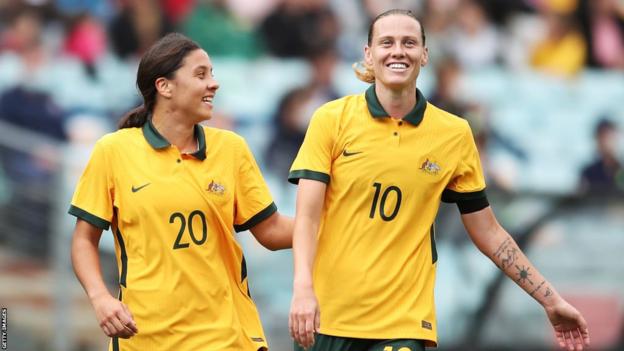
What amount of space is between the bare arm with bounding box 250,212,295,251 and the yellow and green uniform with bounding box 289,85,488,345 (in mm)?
230

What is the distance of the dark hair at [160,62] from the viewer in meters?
6.23

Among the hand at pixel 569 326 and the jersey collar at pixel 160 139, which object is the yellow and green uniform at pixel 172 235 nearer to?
the jersey collar at pixel 160 139

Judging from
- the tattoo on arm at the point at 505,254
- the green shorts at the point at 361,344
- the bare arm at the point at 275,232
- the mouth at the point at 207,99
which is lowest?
the green shorts at the point at 361,344

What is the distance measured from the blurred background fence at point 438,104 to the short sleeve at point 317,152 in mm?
6188

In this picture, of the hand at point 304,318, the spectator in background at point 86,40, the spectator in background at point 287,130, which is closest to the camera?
the hand at point 304,318

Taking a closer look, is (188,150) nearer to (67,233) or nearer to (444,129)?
(444,129)

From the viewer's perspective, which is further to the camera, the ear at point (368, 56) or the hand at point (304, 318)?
the ear at point (368, 56)

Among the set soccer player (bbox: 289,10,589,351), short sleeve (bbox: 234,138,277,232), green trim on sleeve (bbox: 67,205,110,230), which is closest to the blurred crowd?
short sleeve (bbox: 234,138,277,232)

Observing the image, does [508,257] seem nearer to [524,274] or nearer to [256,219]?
[524,274]

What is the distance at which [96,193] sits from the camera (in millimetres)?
6125

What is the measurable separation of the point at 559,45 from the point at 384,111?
8332mm

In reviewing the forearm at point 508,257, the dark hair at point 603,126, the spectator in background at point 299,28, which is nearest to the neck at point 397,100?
the forearm at point 508,257

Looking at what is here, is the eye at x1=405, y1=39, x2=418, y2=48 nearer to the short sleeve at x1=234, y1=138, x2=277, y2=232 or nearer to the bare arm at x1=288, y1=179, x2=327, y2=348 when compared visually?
the bare arm at x1=288, y1=179, x2=327, y2=348

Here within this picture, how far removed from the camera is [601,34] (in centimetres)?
1438
